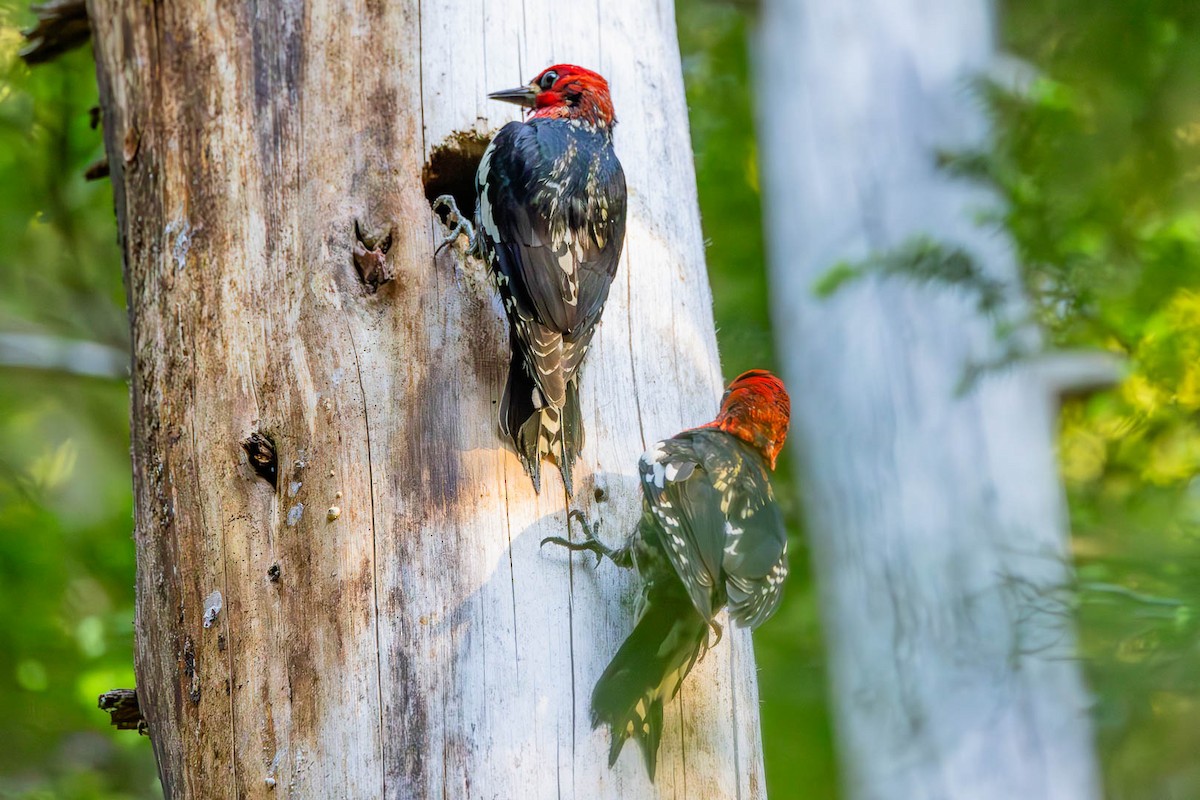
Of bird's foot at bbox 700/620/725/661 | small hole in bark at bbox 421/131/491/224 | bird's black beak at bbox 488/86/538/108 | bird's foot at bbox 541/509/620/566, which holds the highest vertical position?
bird's black beak at bbox 488/86/538/108

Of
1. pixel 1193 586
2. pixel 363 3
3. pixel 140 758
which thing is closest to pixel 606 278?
pixel 363 3

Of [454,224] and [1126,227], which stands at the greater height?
[1126,227]

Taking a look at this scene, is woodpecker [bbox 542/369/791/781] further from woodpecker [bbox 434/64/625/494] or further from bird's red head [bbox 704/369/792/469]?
woodpecker [bbox 434/64/625/494]

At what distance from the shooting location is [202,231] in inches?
104

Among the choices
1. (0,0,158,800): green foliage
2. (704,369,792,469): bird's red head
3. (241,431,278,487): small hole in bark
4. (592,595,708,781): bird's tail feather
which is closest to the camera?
(592,595,708,781): bird's tail feather

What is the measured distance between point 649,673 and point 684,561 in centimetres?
27

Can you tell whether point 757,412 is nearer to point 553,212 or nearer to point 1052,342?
point 553,212

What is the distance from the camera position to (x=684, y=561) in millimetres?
2332

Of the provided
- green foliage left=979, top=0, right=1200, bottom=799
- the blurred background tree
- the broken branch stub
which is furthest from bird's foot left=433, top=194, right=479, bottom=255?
green foliage left=979, top=0, right=1200, bottom=799

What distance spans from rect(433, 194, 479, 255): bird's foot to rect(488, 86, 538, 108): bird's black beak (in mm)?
312

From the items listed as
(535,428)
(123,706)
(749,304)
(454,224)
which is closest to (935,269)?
(749,304)

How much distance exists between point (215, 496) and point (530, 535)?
2.47 ft

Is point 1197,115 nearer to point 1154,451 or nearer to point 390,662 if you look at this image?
point 1154,451

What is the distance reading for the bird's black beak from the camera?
272 cm
